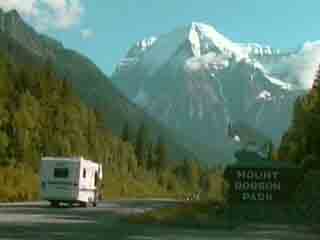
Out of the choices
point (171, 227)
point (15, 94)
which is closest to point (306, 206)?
point (171, 227)

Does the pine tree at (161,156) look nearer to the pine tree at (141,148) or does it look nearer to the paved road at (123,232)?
the pine tree at (141,148)

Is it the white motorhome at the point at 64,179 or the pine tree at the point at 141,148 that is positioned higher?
the pine tree at the point at 141,148

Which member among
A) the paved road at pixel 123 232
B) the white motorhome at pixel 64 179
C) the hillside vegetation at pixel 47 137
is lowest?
the paved road at pixel 123 232

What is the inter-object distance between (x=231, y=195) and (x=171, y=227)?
4.98 meters

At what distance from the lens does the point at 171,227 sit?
25.8 meters

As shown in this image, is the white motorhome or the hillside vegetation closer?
the white motorhome

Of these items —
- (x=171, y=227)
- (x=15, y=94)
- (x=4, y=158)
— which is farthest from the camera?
(x=15, y=94)

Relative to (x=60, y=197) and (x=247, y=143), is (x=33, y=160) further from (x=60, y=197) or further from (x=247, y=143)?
(x=247, y=143)

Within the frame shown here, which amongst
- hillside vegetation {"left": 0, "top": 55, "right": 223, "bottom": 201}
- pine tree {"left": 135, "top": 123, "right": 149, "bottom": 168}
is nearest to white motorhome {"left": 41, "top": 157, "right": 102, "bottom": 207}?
hillside vegetation {"left": 0, "top": 55, "right": 223, "bottom": 201}

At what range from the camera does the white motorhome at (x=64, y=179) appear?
39219mm

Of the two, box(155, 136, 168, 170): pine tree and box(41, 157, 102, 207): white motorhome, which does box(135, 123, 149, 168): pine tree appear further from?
box(41, 157, 102, 207): white motorhome

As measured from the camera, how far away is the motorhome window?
3925 centimetres

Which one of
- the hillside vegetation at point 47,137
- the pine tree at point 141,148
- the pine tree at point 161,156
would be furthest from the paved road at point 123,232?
the pine tree at point 161,156

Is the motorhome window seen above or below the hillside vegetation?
below
